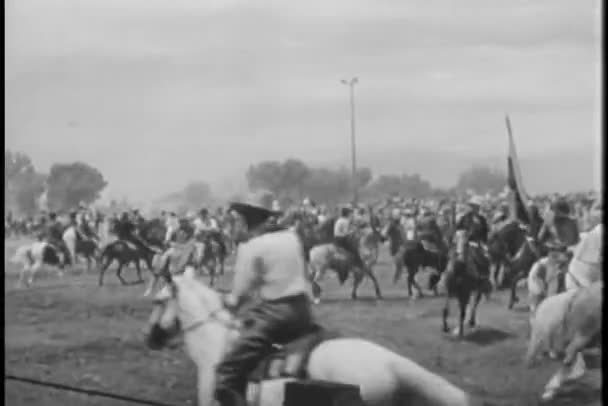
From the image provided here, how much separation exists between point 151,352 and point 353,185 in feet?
5.24

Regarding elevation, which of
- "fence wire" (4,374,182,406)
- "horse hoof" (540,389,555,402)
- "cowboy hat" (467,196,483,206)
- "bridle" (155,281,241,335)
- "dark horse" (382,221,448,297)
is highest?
"cowboy hat" (467,196,483,206)

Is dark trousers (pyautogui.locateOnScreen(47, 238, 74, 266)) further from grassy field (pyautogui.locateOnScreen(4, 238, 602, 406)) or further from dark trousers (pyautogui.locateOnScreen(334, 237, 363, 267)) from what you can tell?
dark trousers (pyautogui.locateOnScreen(334, 237, 363, 267))

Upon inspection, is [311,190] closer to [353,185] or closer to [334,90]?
[353,185]

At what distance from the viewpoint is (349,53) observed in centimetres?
612

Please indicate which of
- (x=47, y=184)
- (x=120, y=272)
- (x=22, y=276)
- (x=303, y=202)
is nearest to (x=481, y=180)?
(x=303, y=202)

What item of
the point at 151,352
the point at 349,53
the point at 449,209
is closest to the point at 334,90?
the point at 349,53

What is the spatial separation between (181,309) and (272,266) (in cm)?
72

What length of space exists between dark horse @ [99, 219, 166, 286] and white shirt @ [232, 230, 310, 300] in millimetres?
901

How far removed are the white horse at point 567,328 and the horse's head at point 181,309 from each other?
1704 millimetres

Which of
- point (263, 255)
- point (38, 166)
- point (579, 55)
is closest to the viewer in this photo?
point (579, 55)

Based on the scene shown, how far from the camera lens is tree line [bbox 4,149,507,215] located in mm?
5797

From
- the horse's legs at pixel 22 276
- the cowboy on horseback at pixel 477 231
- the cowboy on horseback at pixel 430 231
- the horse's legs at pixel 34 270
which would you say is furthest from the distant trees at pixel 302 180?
the horse's legs at pixel 22 276

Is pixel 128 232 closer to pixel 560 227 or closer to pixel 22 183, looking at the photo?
pixel 22 183

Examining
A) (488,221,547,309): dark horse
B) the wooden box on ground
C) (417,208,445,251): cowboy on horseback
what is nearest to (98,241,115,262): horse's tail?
the wooden box on ground
